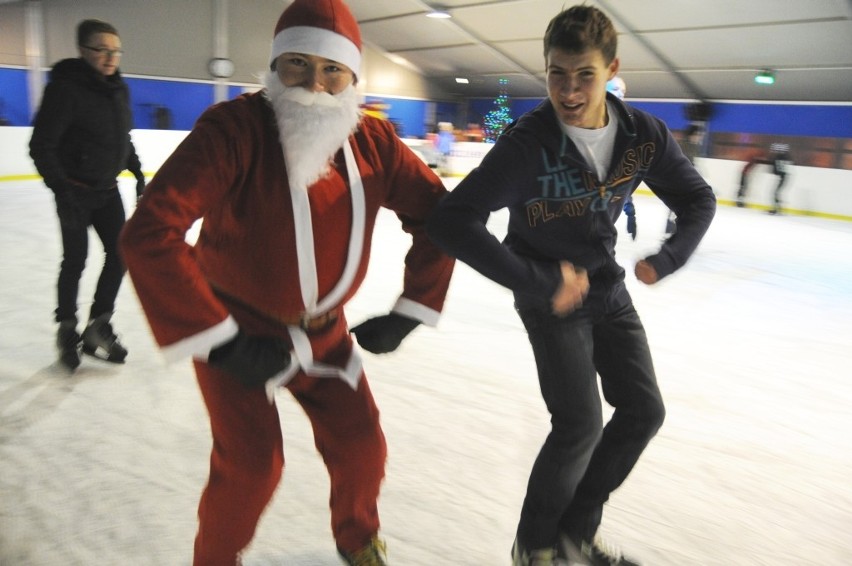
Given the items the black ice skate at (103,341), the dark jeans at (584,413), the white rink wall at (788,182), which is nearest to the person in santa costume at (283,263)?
the dark jeans at (584,413)

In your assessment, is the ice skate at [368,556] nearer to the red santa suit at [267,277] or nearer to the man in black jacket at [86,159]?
the red santa suit at [267,277]

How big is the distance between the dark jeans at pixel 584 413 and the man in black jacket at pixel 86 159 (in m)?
1.91

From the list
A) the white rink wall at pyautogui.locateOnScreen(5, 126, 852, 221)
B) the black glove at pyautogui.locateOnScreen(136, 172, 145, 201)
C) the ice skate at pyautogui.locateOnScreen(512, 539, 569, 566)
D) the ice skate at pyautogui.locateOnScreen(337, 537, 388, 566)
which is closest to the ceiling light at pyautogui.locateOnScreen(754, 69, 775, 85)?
the white rink wall at pyautogui.locateOnScreen(5, 126, 852, 221)

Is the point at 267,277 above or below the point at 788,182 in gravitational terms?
below

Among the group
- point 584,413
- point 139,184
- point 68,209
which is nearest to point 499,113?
point 139,184

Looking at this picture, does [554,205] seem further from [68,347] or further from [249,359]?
[68,347]

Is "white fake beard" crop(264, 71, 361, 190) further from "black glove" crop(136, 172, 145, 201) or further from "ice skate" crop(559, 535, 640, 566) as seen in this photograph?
"black glove" crop(136, 172, 145, 201)

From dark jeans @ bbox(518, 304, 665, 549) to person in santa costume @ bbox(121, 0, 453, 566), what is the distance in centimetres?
27

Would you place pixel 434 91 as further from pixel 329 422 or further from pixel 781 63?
pixel 329 422

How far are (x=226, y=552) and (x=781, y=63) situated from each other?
12.4m

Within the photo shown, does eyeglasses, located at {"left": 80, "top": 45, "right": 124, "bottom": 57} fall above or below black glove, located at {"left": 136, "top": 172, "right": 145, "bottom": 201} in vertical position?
above

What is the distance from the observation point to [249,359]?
107 centimetres

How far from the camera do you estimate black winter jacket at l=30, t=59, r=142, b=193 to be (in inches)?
92.0

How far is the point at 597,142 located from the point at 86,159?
6.59 feet
